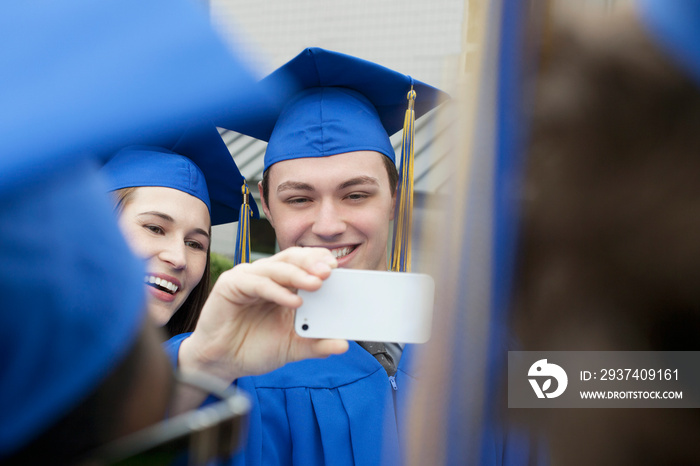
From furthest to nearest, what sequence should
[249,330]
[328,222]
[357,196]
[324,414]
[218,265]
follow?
1. [218,265]
2. [357,196]
3. [328,222]
4. [324,414]
5. [249,330]

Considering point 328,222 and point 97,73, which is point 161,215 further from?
point 97,73

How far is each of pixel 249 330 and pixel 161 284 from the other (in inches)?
38.1

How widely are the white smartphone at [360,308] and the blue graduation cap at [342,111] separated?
67 centimetres

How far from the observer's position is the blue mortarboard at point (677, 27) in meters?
0.42

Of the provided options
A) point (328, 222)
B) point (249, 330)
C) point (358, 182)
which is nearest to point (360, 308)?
point (249, 330)

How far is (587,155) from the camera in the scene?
0.44 meters

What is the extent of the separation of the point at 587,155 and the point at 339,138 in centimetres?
169

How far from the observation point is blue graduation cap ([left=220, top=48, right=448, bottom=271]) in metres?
2.09

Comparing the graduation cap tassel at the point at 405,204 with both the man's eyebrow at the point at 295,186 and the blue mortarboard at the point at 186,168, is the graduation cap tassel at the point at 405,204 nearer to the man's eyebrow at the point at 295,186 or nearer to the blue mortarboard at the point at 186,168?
the man's eyebrow at the point at 295,186

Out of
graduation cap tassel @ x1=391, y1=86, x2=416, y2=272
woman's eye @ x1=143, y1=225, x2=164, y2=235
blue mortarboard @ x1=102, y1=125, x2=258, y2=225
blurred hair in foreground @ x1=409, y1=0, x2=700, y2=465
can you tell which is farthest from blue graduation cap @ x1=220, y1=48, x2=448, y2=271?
blurred hair in foreground @ x1=409, y1=0, x2=700, y2=465

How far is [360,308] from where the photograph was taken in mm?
1310

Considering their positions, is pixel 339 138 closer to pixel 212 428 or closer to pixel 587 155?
pixel 212 428

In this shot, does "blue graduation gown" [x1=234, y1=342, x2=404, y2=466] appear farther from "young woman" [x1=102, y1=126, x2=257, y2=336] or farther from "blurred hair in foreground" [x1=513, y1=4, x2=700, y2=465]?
"blurred hair in foreground" [x1=513, y1=4, x2=700, y2=465]

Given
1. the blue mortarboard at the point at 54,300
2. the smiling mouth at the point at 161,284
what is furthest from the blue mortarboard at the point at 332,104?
the blue mortarboard at the point at 54,300
